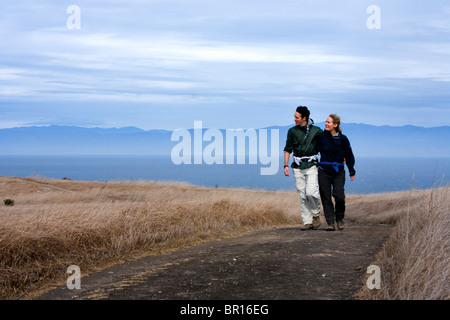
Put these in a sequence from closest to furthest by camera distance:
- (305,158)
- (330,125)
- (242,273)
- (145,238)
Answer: (242,273) < (145,238) < (330,125) < (305,158)

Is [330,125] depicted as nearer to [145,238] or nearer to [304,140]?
[304,140]

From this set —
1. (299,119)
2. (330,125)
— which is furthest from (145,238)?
(330,125)

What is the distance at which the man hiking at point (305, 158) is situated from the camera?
504 inches

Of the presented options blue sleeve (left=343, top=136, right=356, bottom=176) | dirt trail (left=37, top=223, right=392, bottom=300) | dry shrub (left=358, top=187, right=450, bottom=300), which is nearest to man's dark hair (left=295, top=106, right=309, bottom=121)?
blue sleeve (left=343, top=136, right=356, bottom=176)

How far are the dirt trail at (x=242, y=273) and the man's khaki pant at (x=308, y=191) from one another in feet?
7.15

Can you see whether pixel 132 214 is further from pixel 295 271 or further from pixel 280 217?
pixel 280 217

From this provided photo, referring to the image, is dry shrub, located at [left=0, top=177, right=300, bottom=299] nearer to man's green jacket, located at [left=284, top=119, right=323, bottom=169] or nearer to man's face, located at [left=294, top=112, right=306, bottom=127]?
man's green jacket, located at [left=284, top=119, right=323, bottom=169]

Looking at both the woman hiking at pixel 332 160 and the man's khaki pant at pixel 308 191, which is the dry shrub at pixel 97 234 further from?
the woman hiking at pixel 332 160

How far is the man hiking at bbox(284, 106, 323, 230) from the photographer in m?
12.8

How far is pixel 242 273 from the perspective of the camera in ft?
25.2

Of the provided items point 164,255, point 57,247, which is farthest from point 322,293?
point 57,247

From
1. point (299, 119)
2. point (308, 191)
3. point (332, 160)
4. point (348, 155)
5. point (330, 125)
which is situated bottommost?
point (308, 191)

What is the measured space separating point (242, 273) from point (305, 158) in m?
5.58

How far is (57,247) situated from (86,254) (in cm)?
45
